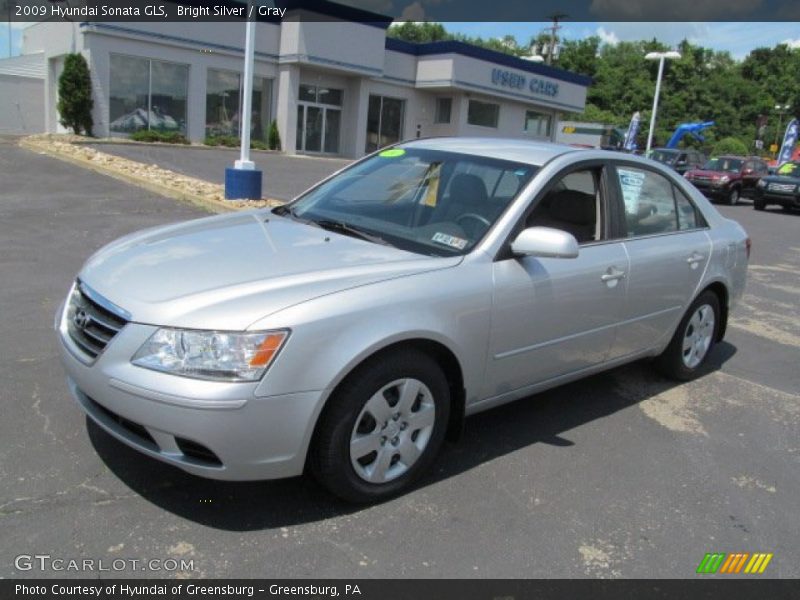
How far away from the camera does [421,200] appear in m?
4.12

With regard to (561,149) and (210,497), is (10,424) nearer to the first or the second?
(210,497)

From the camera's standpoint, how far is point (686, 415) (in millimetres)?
4715

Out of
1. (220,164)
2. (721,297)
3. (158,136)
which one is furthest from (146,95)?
(721,297)

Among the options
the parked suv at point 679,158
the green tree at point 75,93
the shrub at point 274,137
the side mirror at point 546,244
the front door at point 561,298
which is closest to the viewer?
the side mirror at point 546,244

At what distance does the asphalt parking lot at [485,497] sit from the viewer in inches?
114

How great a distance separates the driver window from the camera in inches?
158

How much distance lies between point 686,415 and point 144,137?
22379 mm

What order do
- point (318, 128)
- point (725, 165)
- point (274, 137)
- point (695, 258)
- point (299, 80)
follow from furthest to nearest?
point (318, 128), point (299, 80), point (274, 137), point (725, 165), point (695, 258)

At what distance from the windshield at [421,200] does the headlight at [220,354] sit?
1.11 metres

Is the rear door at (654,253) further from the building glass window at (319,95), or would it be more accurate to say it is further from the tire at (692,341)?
the building glass window at (319,95)

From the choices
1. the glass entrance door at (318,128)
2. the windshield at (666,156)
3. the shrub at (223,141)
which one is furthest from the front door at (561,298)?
the windshield at (666,156)

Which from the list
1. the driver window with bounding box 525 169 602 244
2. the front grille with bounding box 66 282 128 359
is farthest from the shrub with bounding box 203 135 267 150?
the front grille with bounding box 66 282 128 359

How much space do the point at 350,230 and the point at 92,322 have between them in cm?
140

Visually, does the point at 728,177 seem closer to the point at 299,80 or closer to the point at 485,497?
the point at 299,80
